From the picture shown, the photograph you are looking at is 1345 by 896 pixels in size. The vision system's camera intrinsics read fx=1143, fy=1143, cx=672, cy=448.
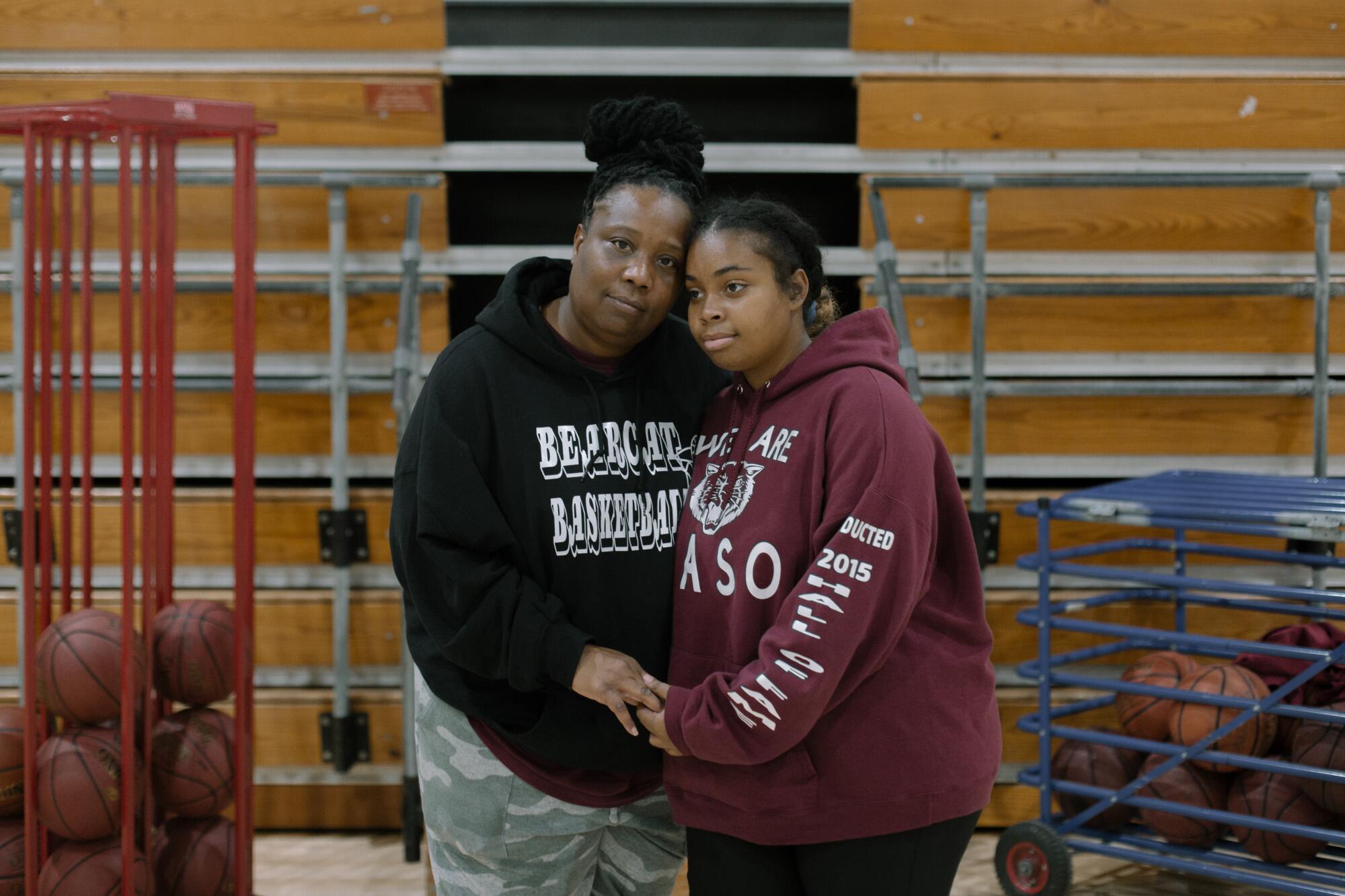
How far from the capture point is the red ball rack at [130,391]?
87.0 inches

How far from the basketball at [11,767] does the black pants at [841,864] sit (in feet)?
5.23

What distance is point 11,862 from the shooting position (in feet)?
7.54

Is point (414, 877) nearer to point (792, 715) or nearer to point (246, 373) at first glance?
point (246, 373)

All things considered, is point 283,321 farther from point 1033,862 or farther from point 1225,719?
point 1225,719

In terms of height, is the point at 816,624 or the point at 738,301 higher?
the point at 738,301

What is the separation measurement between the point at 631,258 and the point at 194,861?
1.65 metres

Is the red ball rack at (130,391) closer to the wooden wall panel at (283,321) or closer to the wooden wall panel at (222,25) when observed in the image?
the wooden wall panel at (283,321)

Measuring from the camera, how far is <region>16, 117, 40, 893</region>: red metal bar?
2.22 m

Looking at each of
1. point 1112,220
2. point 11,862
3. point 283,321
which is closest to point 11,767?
point 11,862

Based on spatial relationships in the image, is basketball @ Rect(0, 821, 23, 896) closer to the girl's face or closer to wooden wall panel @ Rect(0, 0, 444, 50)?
the girl's face

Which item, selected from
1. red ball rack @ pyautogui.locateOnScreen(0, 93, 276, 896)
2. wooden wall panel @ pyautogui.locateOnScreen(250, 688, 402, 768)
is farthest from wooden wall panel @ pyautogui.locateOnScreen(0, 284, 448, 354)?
wooden wall panel @ pyautogui.locateOnScreen(250, 688, 402, 768)

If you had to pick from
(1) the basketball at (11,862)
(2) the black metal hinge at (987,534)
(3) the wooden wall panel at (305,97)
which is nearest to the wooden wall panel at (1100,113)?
(2) the black metal hinge at (987,534)

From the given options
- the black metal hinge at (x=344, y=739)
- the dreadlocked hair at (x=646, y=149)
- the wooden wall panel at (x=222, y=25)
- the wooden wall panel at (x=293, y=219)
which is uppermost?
the wooden wall panel at (x=222, y=25)

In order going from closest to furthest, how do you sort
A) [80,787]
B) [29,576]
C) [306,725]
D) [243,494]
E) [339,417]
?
[80,787]
[29,576]
[243,494]
[339,417]
[306,725]
